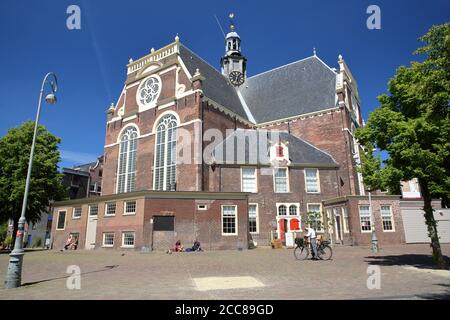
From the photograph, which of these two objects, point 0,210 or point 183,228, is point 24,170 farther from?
A: point 183,228

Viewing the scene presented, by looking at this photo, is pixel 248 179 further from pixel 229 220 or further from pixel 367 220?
pixel 367 220

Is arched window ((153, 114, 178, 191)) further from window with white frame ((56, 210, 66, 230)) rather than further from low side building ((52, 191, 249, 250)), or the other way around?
window with white frame ((56, 210, 66, 230))

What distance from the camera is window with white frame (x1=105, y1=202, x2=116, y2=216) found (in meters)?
25.0

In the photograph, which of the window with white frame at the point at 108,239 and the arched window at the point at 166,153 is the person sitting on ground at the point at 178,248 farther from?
the arched window at the point at 166,153

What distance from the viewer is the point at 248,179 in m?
28.9

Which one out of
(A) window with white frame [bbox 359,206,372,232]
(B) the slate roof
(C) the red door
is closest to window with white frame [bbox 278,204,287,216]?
(C) the red door

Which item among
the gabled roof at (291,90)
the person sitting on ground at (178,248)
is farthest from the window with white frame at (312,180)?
the person sitting on ground at (178,248)

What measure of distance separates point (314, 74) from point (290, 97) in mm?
4532

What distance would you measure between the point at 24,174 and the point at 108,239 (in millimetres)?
12507

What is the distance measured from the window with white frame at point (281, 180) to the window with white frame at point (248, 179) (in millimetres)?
2102

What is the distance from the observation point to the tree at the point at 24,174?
2888 cm

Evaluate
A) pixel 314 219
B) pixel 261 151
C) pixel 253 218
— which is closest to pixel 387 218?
pixel 314 219

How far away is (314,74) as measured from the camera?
39719 millimetres
